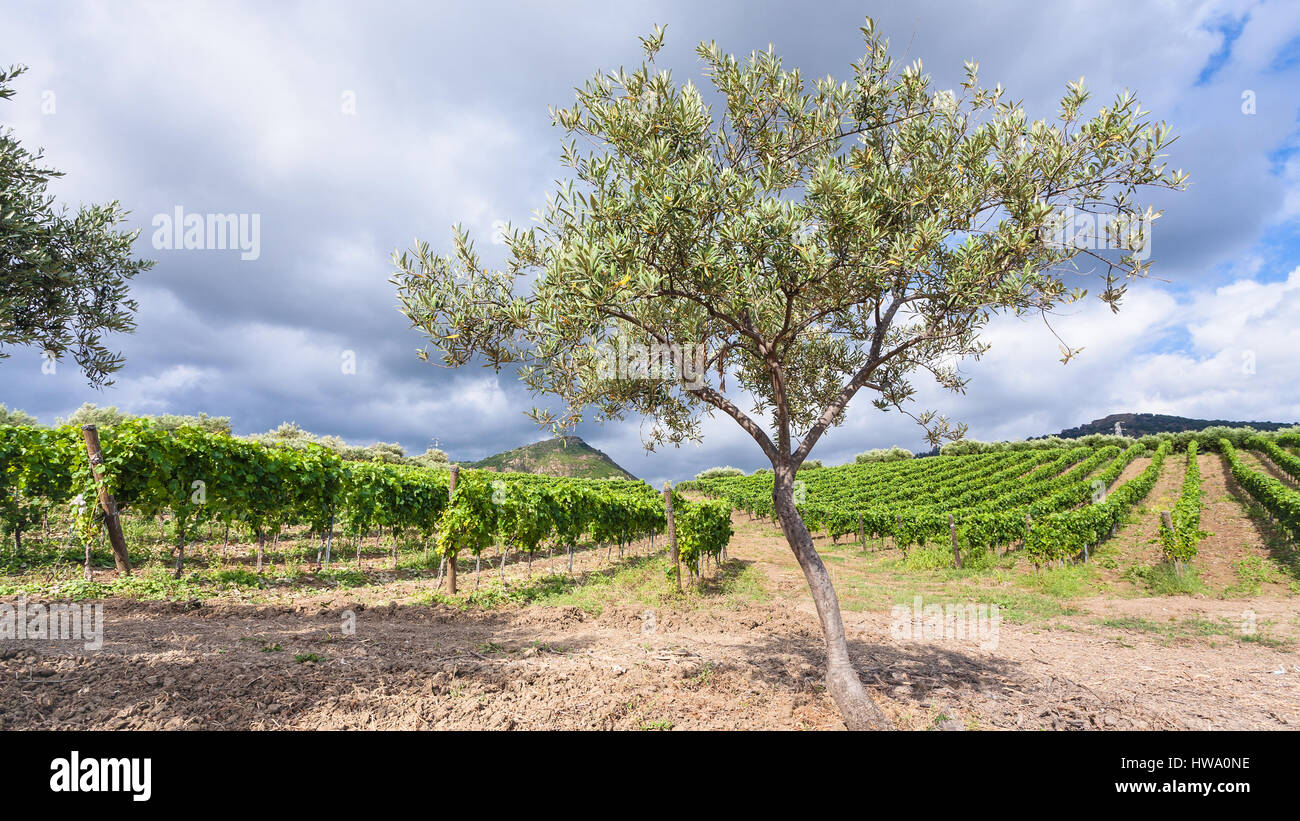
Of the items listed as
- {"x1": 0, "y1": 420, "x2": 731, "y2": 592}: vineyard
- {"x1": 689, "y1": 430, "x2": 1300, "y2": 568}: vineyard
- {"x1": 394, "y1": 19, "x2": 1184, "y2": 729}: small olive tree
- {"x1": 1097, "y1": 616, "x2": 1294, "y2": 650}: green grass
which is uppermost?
{"x1": 394, "y1": 19, "x2": 1184, "y2": 729}: small olive tree

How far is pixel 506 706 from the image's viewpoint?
6.16 meters

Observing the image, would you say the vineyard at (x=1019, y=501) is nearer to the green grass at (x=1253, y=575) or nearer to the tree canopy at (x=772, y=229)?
the green grass at (x=1253, y=575)

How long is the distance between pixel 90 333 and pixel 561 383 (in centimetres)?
1631

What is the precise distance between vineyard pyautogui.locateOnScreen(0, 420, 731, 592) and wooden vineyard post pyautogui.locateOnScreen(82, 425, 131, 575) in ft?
0.16

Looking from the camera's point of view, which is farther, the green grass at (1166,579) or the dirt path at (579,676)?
the green grass at (1166,579)

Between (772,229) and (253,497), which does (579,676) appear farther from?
(253,497)

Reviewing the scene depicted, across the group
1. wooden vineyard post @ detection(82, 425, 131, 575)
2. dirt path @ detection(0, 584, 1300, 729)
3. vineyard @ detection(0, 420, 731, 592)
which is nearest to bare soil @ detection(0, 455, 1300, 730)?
dirt path @ detection(0, 584, 1300, 729)

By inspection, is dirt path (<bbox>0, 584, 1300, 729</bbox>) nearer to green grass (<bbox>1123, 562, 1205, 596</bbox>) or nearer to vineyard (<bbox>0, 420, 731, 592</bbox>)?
vineyard (<bbox>0, 420, 731, 592</bbox>)

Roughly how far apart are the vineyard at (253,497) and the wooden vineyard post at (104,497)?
5cm

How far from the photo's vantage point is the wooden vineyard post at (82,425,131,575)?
12.9 m

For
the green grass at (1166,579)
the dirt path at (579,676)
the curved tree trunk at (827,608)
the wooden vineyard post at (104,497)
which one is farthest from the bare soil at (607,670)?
the green grass at (1166,579)

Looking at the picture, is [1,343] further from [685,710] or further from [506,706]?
[685,710]

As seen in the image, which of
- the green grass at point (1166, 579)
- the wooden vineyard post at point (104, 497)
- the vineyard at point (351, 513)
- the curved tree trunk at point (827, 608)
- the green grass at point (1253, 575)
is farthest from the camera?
the green grass at point (1166, 579)

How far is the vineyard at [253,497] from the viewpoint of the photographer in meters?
13.8
